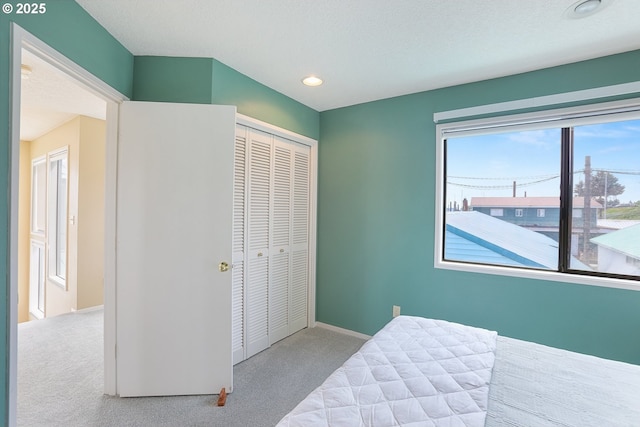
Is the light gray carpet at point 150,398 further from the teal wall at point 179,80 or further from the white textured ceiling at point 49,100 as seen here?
the white textured ceiling at point 49,100

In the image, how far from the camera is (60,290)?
3908mm

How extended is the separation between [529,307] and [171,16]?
3.15 m

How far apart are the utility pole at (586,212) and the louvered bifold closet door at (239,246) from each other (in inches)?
104

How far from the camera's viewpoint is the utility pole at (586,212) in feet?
7.11

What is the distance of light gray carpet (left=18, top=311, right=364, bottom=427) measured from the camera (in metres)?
1.85

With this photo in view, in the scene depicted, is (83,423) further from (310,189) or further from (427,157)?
(427,157)

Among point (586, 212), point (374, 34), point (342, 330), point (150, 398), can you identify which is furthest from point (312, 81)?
point (150, 398)

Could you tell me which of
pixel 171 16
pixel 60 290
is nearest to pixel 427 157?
pixel 171 16

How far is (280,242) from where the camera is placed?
2957 mm
